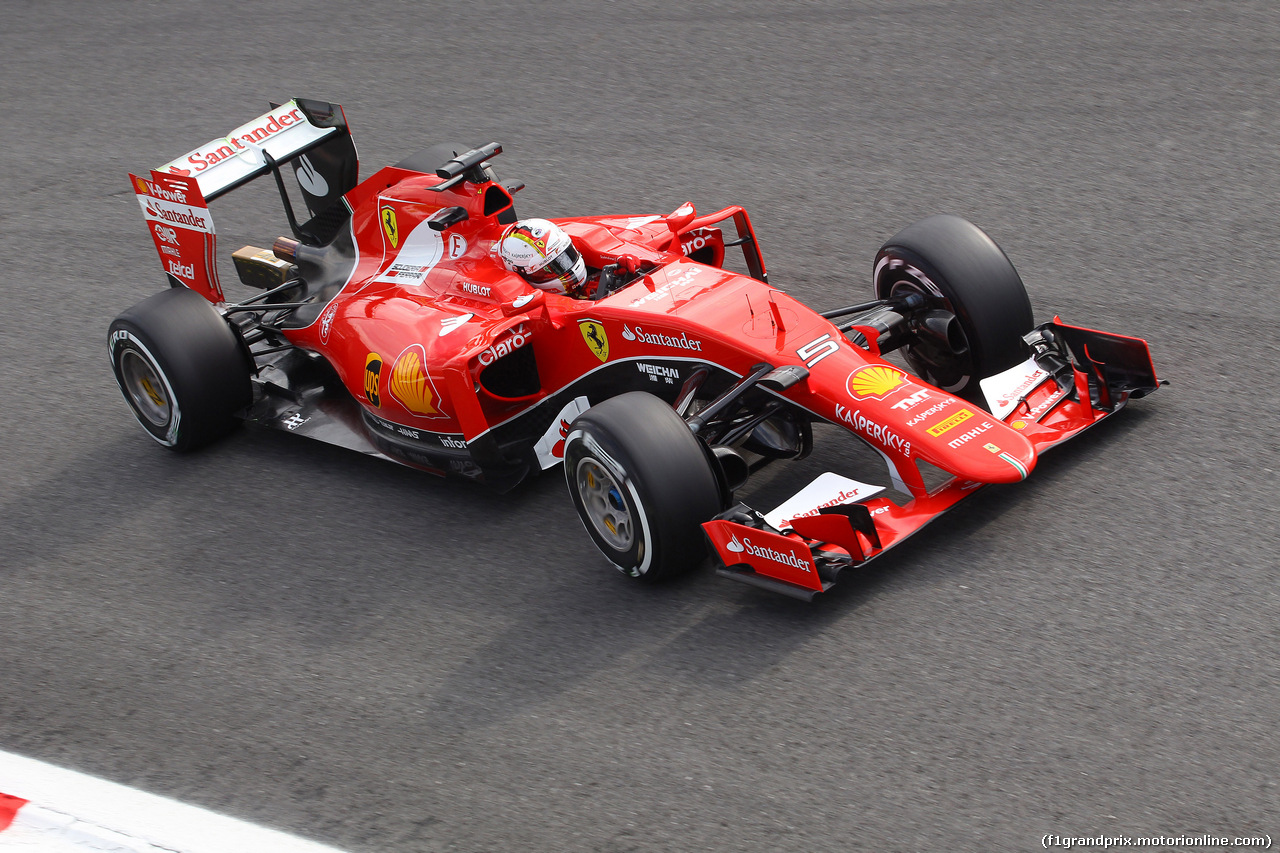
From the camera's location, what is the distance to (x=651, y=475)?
457 cm

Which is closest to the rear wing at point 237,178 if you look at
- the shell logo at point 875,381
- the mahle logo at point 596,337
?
the mahle logo at point 596,337

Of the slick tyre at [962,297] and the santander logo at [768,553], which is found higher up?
the slick tyre at [962,297]

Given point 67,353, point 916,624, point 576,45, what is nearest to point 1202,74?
point 576,45

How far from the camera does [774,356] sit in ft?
16.5

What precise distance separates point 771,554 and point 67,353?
16.7 feet

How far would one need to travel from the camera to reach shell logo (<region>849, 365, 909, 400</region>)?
494cm

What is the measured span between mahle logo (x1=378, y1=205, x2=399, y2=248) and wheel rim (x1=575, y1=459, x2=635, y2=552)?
2.11m

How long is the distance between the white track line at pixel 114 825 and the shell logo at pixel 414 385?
81.0 inches

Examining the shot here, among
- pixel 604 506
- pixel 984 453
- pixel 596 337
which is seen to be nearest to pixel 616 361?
pixel 596 337

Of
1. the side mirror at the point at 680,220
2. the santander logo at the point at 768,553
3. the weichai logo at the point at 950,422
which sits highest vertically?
the side mirror at the point at 680,220

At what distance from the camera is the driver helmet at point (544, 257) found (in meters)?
5.66

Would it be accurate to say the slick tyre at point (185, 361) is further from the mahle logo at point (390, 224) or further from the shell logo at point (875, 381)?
the shell logo at point (875, 381)

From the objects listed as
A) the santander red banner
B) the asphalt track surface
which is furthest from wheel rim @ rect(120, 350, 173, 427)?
the santander red banner

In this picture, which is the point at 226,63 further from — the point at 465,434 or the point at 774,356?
the point at 774,356
